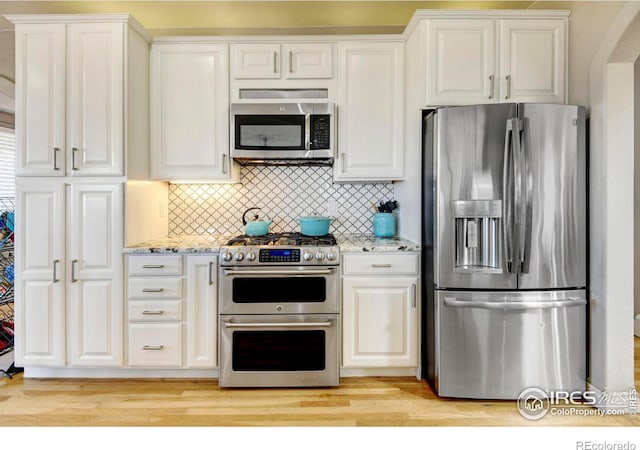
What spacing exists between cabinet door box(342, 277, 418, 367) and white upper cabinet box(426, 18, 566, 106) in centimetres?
128

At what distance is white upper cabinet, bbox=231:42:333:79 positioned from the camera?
2719mm

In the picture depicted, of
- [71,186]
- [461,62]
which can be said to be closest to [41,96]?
[71,186]

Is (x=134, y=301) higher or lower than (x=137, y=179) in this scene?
lower

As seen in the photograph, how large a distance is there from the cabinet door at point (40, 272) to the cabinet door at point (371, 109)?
1.99 m

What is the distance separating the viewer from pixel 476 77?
2438 millimetres

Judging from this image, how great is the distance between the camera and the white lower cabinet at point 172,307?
2.45 meters

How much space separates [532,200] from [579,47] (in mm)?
1085

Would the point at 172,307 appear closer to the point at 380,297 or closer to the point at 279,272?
the point at 279,272

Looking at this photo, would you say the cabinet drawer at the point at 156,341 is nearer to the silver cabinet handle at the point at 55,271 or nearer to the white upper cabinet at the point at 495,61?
the silver cabinet handle at the point at 55,271

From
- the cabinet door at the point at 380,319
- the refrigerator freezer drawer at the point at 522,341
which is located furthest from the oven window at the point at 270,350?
the refrigerator freezer drawer at the point at 522,341

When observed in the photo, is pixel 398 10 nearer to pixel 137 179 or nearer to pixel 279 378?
pixel 137 179

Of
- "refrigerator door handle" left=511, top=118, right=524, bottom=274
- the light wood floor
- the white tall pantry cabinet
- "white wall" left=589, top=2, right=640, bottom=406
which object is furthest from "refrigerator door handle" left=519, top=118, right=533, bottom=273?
the white tall pantry cabinet

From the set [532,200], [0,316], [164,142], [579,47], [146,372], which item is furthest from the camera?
[0,316]

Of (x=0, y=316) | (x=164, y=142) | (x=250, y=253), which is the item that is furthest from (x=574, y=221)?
(x=0, y=316)
